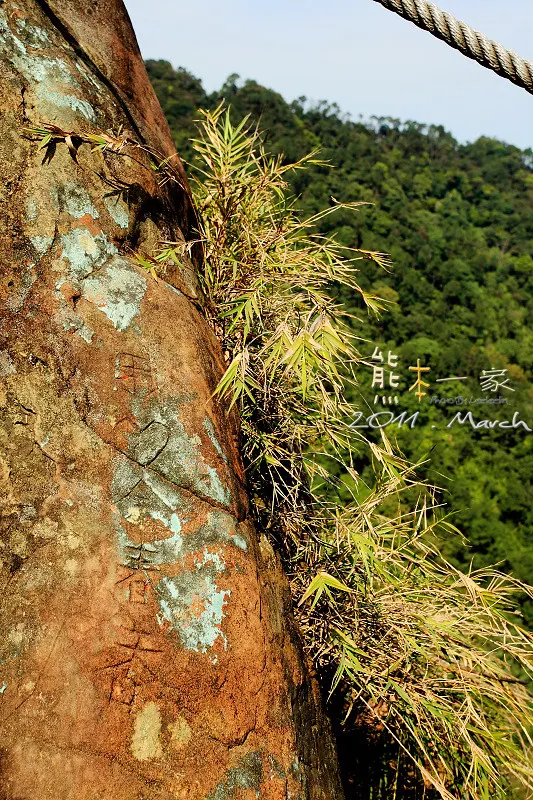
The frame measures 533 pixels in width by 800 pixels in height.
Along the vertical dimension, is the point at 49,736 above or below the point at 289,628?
below

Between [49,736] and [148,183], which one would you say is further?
[148,183]

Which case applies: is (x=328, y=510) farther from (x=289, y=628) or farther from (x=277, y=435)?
(x=289, y=628)

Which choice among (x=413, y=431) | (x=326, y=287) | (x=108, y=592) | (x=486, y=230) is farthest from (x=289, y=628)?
(x=486, y=230)

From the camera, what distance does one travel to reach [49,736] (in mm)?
1307

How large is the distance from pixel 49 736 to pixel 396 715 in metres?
1.03

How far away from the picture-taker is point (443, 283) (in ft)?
52.6

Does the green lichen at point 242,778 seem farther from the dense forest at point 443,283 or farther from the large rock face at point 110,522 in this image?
the dense forest at point 443,283

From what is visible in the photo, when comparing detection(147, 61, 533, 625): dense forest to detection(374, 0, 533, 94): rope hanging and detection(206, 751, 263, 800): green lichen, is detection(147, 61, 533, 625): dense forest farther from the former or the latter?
detection(206, 751, 263, 800): green lichen

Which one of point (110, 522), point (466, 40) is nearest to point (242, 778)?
point (110, 522)

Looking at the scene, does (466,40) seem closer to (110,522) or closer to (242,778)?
(110,522)

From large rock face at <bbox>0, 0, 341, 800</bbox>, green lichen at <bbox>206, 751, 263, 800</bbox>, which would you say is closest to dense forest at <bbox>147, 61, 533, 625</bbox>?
large rock face at <bbox>0, 0, 341, 800</bbox>

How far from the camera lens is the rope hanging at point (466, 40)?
138 cm

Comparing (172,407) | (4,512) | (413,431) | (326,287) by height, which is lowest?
(413,431)

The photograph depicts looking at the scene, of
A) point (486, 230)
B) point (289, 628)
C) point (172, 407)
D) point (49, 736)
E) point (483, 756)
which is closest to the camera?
point (49, 736)
